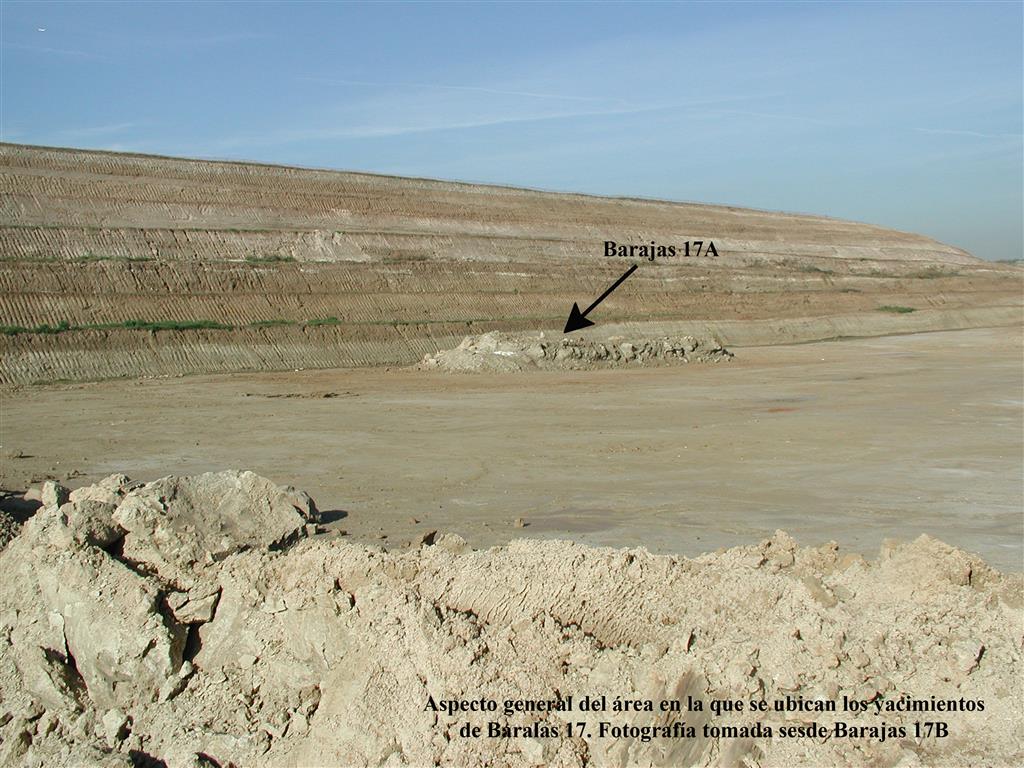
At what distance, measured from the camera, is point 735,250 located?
53.9 meters

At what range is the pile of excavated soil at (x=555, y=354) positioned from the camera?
2884 cm

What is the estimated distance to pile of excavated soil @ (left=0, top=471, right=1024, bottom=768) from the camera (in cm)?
523

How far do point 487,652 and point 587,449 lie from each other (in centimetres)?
976

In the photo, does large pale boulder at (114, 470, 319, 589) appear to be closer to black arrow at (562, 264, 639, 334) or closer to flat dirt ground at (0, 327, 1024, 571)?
flat dirt ground at (0, 327, 1024, 571)

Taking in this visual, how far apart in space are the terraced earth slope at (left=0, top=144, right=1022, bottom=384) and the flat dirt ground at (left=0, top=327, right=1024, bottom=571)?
3.04 m

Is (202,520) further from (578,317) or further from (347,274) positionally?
(578,317)

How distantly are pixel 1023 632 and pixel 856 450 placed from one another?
9.97 m

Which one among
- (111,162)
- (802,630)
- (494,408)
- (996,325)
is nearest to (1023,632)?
(802,630)

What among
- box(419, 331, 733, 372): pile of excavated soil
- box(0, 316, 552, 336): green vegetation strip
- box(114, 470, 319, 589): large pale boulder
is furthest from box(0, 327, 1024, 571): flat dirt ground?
box(0, 316, 552, 336): green vegetation strip

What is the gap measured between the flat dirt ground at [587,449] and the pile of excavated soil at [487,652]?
293cm

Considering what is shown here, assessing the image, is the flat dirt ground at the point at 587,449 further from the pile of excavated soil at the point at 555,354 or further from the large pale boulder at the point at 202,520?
the pile of excavated soil at the point at 555,354

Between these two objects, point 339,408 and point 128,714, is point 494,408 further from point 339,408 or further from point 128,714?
point 128,714

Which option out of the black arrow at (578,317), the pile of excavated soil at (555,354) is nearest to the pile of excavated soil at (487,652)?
the pile of excavated soil at (555,354)

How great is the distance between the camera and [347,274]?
1378 inches
